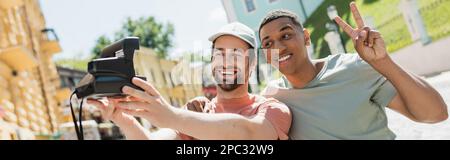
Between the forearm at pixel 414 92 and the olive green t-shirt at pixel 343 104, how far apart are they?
8 centimetres

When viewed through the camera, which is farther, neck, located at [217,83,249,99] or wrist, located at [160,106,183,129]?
neck, located at [217,83,249,99]

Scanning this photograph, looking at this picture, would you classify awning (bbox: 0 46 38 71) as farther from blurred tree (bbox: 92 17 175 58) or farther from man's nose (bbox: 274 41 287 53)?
blurred tree (bbox: 92 17 175 58)

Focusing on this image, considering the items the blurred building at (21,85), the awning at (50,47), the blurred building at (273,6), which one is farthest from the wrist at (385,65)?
the awning at (50,47)

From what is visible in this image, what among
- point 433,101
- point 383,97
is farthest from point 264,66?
point 433,101

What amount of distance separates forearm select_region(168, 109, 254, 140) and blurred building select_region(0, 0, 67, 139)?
430cm

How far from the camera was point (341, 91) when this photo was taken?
4.67ft

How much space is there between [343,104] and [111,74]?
0.75m

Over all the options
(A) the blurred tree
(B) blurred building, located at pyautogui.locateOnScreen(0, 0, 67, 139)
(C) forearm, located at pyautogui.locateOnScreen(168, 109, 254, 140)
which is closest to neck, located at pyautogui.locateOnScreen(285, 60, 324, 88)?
(C) forearm, located at pyautogui.locateOnScreen(168, 109, 254, 140)

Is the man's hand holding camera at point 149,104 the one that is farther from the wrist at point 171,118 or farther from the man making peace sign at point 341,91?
the man making peace sign at point 341,91

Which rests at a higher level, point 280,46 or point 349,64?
point 280,46

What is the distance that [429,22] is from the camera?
628 centimetres

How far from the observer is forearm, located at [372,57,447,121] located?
126cm

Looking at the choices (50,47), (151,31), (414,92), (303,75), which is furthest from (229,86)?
(151,31)

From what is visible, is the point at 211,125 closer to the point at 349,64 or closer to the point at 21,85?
the point at 349,64
